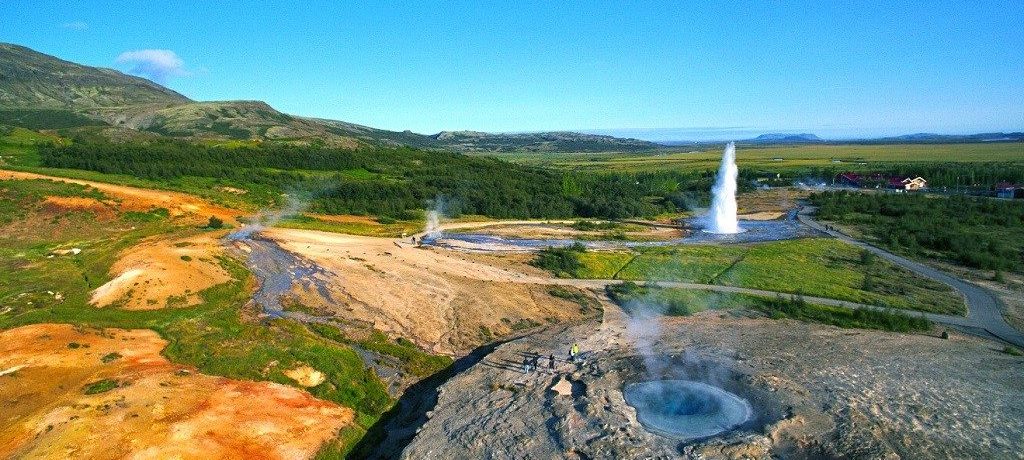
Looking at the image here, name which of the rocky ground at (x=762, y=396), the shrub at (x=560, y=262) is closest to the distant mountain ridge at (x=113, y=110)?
the shrub at (x=560, y=262)

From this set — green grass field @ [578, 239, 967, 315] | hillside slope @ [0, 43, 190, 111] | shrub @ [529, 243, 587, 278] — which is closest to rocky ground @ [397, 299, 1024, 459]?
green grass field @ [578, 239, 967, 315]

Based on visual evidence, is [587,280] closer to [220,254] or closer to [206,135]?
[220,254]

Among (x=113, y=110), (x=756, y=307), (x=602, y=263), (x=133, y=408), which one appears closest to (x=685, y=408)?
(x=756, y=307)

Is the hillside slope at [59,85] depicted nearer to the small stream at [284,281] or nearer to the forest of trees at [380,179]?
the forest of trees at [380,179]

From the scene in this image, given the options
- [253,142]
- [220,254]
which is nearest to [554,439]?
[220,254]

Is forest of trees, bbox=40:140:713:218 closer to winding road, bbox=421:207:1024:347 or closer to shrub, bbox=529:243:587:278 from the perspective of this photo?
shrub, bbox=529:243:587:278

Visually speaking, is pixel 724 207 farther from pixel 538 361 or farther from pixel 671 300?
pixel 538 361
